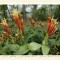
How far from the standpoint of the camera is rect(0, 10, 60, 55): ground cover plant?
0.67m

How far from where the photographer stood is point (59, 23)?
79 cm

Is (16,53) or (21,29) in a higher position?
(21,29)

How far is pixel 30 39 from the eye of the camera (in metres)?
0.76

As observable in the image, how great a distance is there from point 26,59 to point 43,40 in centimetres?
13

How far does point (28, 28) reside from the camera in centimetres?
78

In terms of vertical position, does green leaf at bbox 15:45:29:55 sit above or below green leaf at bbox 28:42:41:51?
below

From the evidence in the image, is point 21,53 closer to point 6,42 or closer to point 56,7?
point 6,42

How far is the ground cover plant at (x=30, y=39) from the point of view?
2.20 feet

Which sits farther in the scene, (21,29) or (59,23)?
(59,23)

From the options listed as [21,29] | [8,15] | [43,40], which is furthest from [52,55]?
[8,15]

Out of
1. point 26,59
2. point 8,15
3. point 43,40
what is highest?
point 8,15

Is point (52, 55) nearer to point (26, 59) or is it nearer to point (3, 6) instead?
point (26, 59)

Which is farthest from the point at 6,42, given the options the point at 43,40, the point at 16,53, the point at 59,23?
the point at 59,23

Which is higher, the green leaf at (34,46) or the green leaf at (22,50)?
the green leaf at (34,46)
